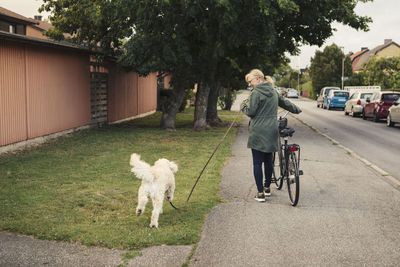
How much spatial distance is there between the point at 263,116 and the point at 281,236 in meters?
1.89

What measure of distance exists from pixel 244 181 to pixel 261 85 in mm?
2375

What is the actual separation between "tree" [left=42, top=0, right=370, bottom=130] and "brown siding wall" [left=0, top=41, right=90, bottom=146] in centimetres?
201

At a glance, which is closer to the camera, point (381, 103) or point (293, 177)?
point (293, 177)

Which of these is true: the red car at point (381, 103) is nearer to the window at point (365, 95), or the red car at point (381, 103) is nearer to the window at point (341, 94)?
the window at point (365, 95)

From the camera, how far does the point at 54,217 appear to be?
5430mm

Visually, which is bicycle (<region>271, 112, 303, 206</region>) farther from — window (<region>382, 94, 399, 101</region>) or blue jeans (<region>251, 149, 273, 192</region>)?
window (<region>382, 94, 399, 101</region>)

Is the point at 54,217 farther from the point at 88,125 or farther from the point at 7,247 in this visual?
the point at 88,125

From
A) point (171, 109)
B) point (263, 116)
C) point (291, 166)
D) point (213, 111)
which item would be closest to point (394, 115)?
point (213, 111)

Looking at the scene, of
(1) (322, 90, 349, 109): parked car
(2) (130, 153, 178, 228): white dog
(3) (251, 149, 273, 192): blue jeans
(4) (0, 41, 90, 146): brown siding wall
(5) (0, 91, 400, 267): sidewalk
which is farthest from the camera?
(1) (322, 90, 349, 109): parked car

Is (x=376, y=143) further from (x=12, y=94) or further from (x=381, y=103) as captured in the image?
(x=12, y=94)

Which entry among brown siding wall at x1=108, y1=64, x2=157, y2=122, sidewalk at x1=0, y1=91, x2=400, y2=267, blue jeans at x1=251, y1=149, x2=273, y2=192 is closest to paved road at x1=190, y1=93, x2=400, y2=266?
sidewalk at x1=0, y1=91, x2=400, y2=267

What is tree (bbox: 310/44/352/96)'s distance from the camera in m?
62.0

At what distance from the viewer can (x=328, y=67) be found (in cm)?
6150

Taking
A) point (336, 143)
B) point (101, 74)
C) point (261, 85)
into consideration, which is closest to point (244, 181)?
point (261, 85)
